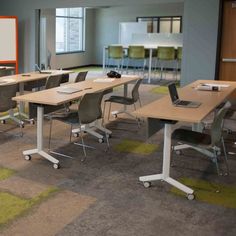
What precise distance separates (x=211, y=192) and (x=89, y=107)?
64.0 inches

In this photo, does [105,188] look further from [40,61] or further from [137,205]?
[40,61]

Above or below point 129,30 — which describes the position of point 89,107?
below

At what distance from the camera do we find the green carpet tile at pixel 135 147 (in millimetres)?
4532

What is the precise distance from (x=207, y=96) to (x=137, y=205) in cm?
165

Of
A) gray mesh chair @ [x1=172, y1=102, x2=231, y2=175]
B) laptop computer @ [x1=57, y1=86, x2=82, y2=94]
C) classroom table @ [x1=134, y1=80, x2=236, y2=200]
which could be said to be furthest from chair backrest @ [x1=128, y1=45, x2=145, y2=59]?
gray mesh chair @ [x1=172, y1=102, x2=231, y2=175]

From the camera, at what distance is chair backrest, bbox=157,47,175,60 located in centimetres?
1043

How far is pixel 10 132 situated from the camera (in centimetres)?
529

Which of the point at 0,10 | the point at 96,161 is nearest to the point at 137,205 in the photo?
the point at 96,161

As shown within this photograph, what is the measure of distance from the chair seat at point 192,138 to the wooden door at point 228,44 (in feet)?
14.5

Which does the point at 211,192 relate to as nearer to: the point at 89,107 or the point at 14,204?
the point at 89,107

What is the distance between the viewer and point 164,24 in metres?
13.2

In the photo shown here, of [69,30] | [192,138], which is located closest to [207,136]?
[192,138]

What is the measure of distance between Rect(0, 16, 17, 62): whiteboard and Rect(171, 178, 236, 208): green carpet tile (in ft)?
22.3

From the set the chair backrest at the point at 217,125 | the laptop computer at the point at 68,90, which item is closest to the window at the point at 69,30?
the laptop computer at the point at 68,90
